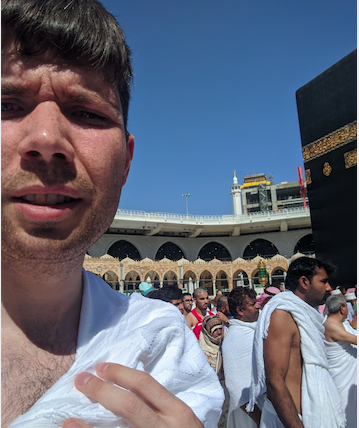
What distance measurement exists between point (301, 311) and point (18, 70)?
1.81 m

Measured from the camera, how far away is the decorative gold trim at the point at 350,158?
7.71m

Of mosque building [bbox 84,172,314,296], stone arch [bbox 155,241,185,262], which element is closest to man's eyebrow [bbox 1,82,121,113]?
mosque building [bbox 84,172,314,296]

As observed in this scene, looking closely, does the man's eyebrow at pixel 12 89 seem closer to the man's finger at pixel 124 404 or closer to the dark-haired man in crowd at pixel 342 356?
the man's finger at pixel 124 404

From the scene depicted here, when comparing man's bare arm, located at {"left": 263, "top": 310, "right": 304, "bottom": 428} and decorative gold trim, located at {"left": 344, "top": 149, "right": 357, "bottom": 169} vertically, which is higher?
decorative gold trim, located at {"left": 344, "top": 149, "right": 357, "bottom": 169}

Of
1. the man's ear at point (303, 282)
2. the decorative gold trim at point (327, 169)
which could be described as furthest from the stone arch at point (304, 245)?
the man's ear at point (303, 282)

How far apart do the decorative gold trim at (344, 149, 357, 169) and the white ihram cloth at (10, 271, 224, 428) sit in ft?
26.7

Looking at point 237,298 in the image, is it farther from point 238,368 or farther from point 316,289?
point 316,289

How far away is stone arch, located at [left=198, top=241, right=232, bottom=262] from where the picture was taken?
24047 millimetres

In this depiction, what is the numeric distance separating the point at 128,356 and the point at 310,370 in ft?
5.06

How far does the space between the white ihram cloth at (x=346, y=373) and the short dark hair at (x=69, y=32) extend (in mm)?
2766

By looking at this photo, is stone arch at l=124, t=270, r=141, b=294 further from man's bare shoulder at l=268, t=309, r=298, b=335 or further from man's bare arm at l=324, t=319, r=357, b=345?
man's bare shoulder at l=268, t=309, r=298, b=335

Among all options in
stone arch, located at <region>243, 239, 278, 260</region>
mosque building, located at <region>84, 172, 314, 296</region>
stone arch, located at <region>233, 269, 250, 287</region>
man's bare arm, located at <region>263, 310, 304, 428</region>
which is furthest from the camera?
stone arch, located at <region>243, 239, 278, 260</region>

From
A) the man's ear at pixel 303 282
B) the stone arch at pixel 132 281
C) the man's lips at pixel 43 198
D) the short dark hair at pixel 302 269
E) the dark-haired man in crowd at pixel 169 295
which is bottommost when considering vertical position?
the stone arch at pixel 132 281

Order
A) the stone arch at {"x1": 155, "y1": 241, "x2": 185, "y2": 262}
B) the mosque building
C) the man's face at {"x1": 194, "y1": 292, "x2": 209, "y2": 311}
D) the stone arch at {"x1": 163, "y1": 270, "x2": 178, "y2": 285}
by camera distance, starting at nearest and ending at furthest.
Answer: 1. the man's face at {"x1": 194, "y1": 292, "x2": 209, "y2": 311}
2. the stone arch at {"x1": 163, "y1": 270, "x2": 178, "y2": 285}
3. the mosque building
4. the stone arch at {"x1": 155, "y1": 241, "x2": 185, "y2": 262}
